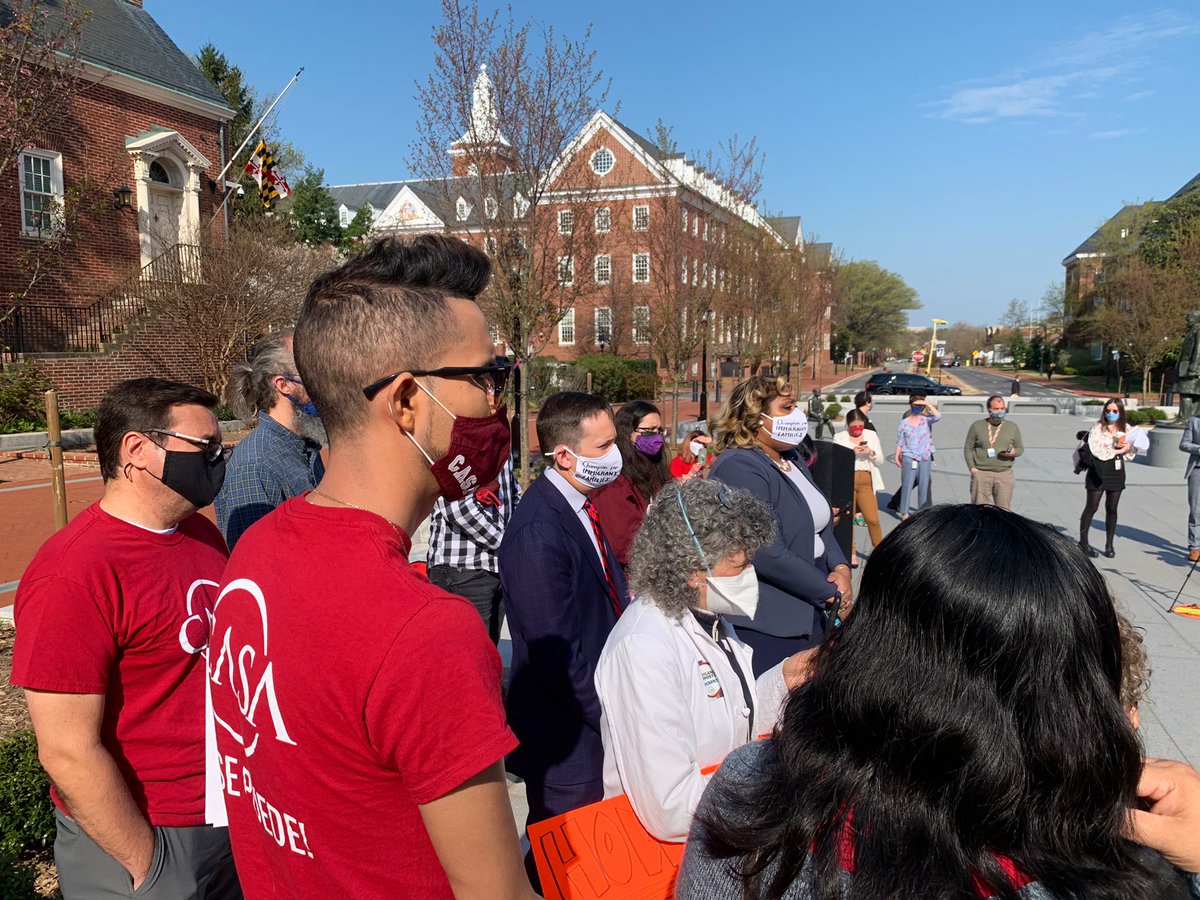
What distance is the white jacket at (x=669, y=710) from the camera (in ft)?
7.92

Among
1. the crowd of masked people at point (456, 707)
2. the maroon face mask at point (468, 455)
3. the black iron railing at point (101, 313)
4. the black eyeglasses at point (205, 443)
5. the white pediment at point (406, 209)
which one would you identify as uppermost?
the white pediment at point (406, 209)

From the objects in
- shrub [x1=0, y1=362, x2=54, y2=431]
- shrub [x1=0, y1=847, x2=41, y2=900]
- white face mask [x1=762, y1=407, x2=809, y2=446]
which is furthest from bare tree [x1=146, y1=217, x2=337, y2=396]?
shrub [x1=0, y1=847, x2=41, y2=900]

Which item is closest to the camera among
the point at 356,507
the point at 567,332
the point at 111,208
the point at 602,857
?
the point at 356,507

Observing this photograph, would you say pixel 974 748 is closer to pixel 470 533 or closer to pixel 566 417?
pixel 566 417

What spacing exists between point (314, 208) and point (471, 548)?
41290mm

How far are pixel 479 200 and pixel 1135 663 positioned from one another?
10.6 metres

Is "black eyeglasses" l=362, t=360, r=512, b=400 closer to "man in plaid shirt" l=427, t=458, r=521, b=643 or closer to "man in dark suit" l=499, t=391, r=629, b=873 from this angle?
"man in dark suit" l=499, t=391, r=629, b=873

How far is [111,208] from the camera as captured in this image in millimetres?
22859

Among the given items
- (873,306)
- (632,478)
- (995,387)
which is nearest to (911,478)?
(632,478)

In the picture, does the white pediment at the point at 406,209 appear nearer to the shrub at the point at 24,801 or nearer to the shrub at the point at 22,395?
the shrub at the point at 22,395

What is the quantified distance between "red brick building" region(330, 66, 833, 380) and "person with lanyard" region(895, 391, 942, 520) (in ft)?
17.0

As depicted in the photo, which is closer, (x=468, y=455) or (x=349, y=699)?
(x=349, y=699)

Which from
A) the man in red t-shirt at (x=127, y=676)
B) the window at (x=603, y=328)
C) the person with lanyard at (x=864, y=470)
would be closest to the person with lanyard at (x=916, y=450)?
the person with lanyard at (x=864, y=470)

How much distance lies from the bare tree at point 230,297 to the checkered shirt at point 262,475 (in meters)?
17.7
